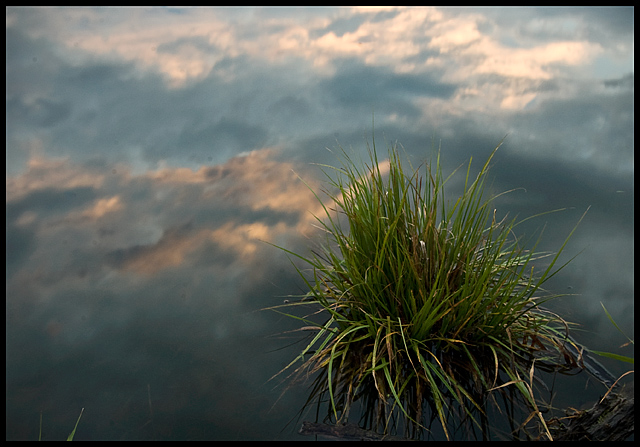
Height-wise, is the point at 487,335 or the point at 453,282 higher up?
the point at 453,282

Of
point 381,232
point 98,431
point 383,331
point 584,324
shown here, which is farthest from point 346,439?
point 584,324

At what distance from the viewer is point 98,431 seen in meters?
1.89

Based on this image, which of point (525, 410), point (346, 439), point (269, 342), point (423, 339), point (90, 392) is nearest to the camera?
point (346, 439)

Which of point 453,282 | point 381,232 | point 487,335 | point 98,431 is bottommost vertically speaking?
point 98,431

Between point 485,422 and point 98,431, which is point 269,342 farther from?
point 485,422

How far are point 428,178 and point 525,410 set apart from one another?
3.43 ft

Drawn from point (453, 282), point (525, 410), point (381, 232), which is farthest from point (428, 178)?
point (525, 410)

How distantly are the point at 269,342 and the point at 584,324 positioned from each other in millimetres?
1591

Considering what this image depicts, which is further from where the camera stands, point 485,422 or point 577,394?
point 577,394

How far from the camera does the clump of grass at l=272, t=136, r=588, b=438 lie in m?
1.80

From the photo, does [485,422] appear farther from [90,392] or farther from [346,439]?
[90,392]

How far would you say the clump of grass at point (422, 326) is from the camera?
1.80 meters

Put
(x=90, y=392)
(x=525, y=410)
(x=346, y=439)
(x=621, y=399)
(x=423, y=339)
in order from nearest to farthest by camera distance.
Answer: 1. (x=621, y=399)
2. (x=346, y=439)
3. (x=525, y=410)
4. (x=423, y=339)
5. (x=90, y=392)

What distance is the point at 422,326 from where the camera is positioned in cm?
188
